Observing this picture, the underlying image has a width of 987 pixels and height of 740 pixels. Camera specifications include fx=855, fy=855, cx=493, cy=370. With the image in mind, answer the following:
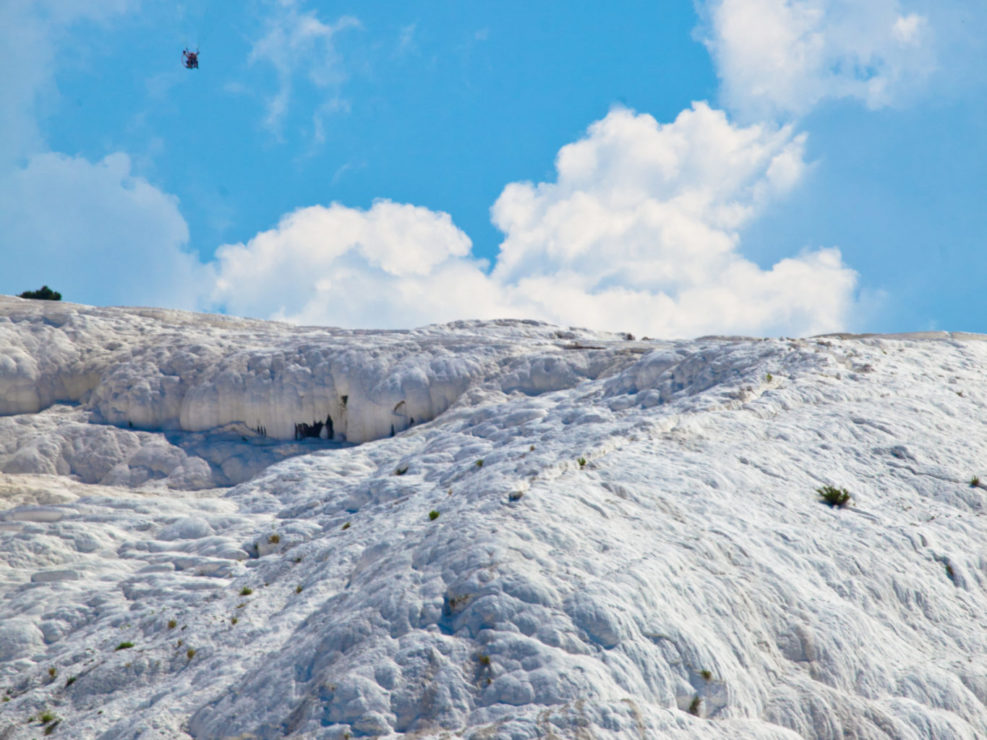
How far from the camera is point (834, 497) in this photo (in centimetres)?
1502

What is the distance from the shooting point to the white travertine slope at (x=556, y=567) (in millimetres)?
9820

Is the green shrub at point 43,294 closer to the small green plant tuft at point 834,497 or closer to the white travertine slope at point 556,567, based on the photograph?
the white travertine slope at point 556,567

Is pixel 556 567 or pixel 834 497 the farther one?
pixel 834 497

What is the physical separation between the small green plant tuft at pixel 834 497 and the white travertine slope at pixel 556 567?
183mm

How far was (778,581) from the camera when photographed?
1209cm

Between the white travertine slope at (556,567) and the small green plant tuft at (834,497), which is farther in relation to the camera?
the small green plant tuft at (834,497)

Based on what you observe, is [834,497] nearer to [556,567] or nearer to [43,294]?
[556,567]

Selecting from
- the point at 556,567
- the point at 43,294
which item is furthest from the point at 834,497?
the point at 43,294

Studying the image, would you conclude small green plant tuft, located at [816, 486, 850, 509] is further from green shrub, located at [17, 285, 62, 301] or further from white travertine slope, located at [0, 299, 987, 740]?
green shrub, located at [17, 285, 62, 301]

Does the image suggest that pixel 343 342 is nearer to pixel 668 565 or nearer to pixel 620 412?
pixel 620 412

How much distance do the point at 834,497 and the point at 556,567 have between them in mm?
6608

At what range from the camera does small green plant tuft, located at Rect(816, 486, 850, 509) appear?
1498cm

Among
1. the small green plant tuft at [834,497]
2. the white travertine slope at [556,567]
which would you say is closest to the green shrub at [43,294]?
the white travertine slope at [556,567]

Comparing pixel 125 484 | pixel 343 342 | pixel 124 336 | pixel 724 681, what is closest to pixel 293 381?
pixel 343 342
